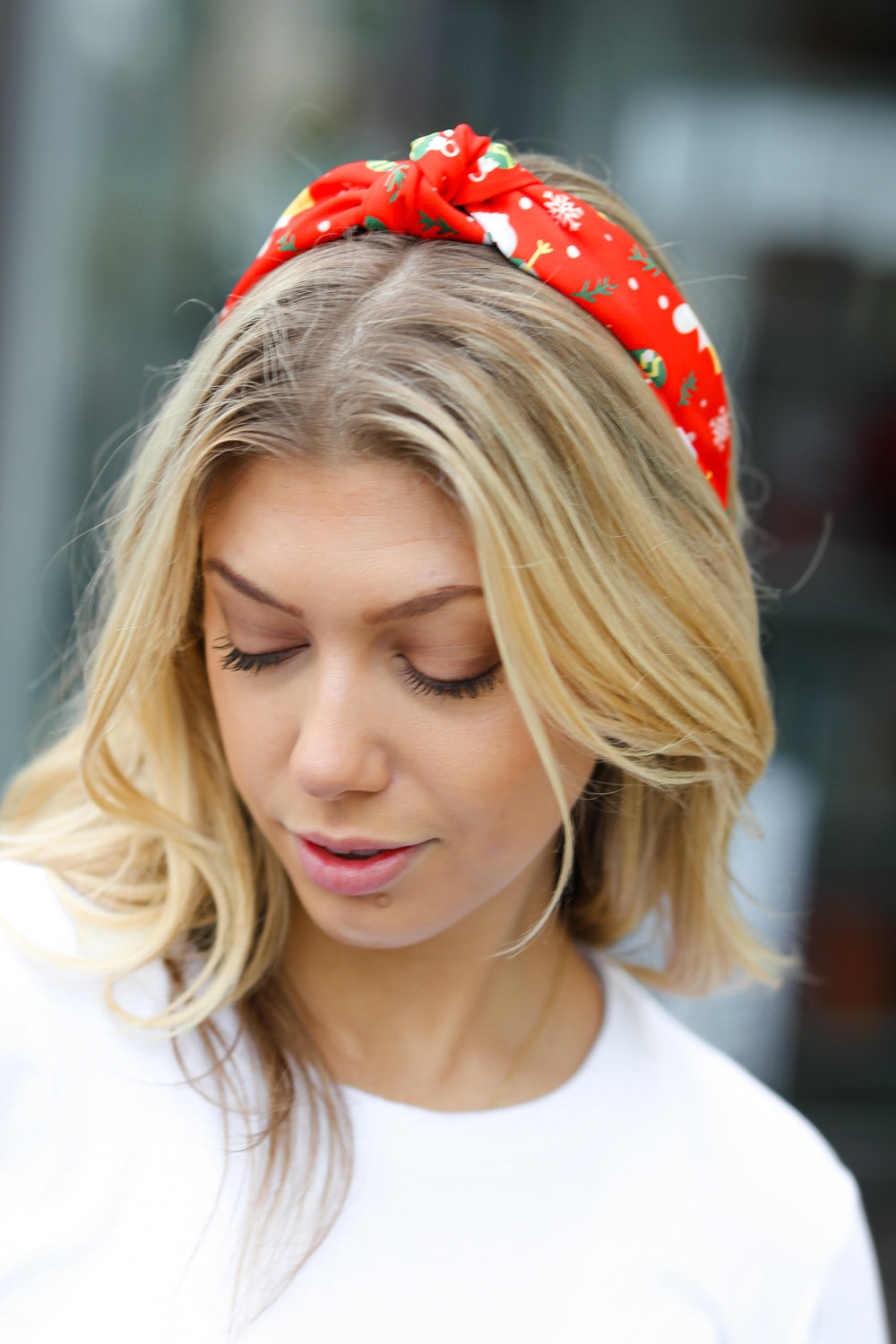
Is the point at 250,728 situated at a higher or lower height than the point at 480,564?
lower

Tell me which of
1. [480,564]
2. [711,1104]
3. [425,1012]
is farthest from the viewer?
[711,1104]

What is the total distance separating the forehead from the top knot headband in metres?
0.26

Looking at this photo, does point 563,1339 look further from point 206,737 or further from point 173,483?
point 173,483

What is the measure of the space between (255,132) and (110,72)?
356 mm

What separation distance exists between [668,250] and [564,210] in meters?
1.90

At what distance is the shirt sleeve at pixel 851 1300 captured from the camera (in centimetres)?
143

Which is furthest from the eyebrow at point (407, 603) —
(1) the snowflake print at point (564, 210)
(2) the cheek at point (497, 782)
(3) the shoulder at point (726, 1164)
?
(3) the shoulder at point (726, 1164)

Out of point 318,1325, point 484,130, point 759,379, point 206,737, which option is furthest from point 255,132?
point 318,1325

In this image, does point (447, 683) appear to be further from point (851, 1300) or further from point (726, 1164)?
point (851, 1300)

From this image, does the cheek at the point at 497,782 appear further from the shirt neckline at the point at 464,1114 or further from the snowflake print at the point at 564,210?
Answer: the snowflake print at the point at 564,210

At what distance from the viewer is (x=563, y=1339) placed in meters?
1.24

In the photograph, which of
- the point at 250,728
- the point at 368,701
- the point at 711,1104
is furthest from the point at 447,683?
the point at 711,1104

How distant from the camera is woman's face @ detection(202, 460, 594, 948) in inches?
42.2

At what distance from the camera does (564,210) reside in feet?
4.05
